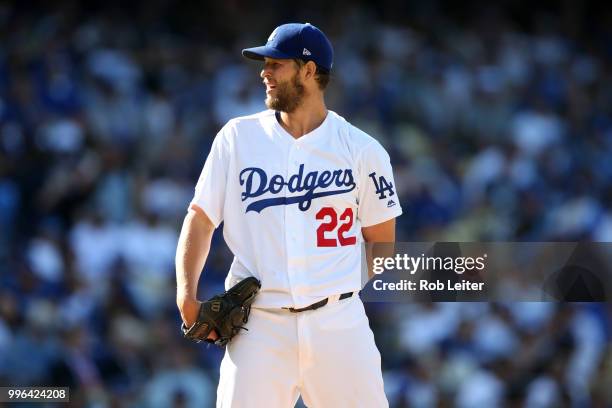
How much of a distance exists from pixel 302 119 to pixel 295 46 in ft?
0.85

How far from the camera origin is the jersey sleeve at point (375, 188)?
396 centimetres

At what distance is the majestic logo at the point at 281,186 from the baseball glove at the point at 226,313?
27 cm

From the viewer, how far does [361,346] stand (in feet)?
12.5

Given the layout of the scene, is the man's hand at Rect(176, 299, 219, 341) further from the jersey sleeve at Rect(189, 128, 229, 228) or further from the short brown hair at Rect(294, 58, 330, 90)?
the short brown hair at Rect(294, 58, 330, 90)

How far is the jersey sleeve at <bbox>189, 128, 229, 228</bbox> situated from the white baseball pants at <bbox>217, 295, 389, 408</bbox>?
1.24 ft

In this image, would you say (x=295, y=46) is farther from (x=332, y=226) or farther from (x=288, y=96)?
(x=332, y=226)

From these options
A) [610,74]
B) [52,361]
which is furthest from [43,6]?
[610,74]

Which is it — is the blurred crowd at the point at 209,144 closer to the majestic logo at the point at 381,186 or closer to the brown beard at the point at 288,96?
the majestic logo at the point at 381,186

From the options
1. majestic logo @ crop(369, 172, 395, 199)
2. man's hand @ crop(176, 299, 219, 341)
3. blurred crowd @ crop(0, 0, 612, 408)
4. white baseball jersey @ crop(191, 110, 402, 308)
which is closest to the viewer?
man's hand @ crop(176, 299, 219, 341)

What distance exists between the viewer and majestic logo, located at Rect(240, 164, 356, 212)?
380 cm

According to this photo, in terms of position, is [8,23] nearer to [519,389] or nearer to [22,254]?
[22,254]

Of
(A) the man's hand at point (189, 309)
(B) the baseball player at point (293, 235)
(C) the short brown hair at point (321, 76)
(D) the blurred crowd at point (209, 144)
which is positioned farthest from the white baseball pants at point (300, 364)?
(D) the blurred crowd at point (209, 144)

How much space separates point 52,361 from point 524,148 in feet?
14.1

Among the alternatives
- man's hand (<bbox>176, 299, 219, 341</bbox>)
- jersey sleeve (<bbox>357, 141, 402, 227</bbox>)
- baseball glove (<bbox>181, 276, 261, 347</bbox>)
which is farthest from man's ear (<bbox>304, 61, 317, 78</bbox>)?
man's hand (<bbox>176, 299, 219, 341</bbox>)
